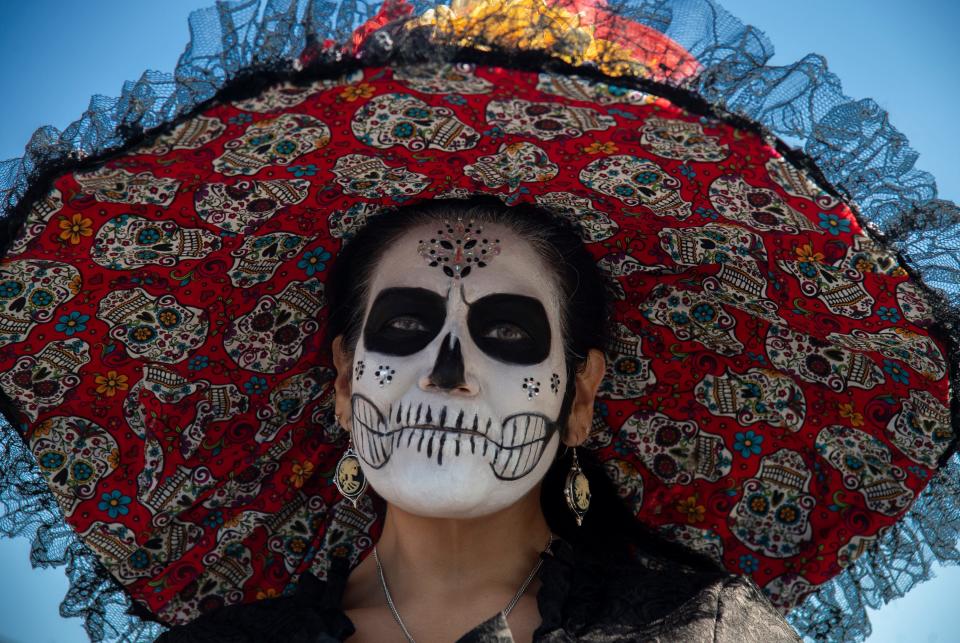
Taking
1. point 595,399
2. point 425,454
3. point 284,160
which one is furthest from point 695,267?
point 284,160

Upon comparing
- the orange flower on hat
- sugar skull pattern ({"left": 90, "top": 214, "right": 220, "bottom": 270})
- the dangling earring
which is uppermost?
sugar skull pattern ({"left": 90, "top": 214, "right": 220, "bottom": 270})

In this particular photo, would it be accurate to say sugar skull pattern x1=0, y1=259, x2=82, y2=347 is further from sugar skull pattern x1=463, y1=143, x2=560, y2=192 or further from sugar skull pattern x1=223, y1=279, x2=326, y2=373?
sugar skull pattern x1=463, y1=143, x2=560, y2=192

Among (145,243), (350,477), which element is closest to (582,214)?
(350,477)

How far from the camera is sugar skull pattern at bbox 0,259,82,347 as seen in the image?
9.98 ft

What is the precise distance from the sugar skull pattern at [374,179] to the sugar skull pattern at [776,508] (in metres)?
1.47

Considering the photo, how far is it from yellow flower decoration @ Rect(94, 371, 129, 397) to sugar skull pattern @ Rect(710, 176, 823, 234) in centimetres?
191

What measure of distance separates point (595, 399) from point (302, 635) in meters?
1.28

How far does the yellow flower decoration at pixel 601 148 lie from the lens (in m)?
2.74

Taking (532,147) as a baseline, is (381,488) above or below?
below

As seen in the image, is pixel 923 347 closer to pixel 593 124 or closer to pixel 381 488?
pixel 593 124

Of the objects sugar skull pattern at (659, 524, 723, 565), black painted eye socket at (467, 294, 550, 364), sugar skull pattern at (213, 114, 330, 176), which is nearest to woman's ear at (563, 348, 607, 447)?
black painted eye socket at (467, 294, 550, 364)

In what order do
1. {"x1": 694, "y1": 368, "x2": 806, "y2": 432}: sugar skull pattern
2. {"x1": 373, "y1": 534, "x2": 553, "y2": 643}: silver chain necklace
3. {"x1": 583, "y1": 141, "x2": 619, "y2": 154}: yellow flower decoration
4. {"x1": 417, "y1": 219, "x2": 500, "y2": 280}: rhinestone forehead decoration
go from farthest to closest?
{"x1": 694, "y1": 368, "x2": 806, "y2": 432}: sugar skull pattern, {"x1": 417, "y1": 219, "x2": 500, "y2": 280}: rhinestone forehead decoration, {"x1": 373, "y1": 534, "x2": 553, "y2": 643}: silver chain necklace, {"x1": 583, "y1": 141, "x2": 619, "y2": 154}: yellow flower decoration

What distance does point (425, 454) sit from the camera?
9.18 ft

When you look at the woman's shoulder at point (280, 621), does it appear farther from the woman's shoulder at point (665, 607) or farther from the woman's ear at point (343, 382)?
the woman's shoulder at point (665, 607)
